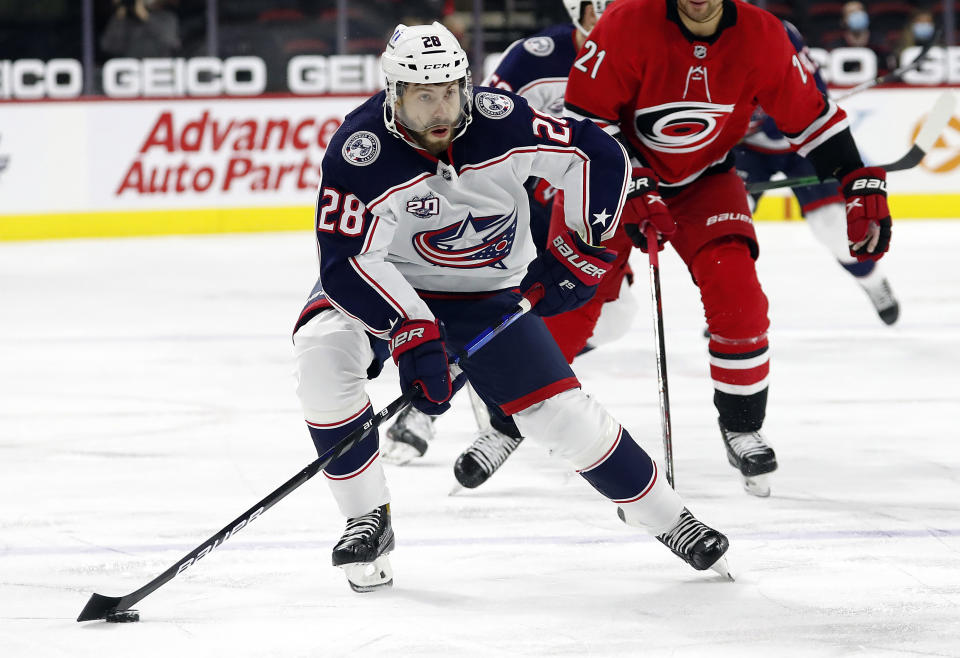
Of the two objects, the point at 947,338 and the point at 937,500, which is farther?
the point at 947,338

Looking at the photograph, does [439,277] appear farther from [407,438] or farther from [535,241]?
[535,241]

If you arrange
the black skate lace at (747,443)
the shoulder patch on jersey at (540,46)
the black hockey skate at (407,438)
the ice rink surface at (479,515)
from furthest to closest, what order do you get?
the shoulder patch on jersey at (540,46)
the black hockey skate at (407,438)
the black skate lace at (747,443)
the ice rink surface at (479,515)

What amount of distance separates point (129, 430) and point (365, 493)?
4.47 feet

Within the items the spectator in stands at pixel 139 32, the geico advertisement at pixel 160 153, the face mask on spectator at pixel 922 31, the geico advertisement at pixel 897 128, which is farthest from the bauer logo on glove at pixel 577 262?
the face mask on spectator at pixel 922 31

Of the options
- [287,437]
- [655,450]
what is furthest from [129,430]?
[655,450]

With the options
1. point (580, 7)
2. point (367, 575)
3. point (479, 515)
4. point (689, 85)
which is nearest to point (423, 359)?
point (367, 575)

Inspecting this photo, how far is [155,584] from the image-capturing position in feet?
7.08

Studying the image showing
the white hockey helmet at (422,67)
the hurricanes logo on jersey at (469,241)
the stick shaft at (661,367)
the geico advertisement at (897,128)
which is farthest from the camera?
the geico advertisement at (897,128)

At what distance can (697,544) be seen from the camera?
7.44 ft

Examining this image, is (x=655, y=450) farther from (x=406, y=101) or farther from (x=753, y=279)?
(x=406, y=101)

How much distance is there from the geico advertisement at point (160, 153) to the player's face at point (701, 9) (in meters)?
5.03

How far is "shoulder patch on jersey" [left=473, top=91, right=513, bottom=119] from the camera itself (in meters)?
2.28

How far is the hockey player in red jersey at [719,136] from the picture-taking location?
9.30 ft

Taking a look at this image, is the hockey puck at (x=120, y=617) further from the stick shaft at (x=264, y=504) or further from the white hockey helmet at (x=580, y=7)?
the white hockey helmet at (x=580, y=7)
